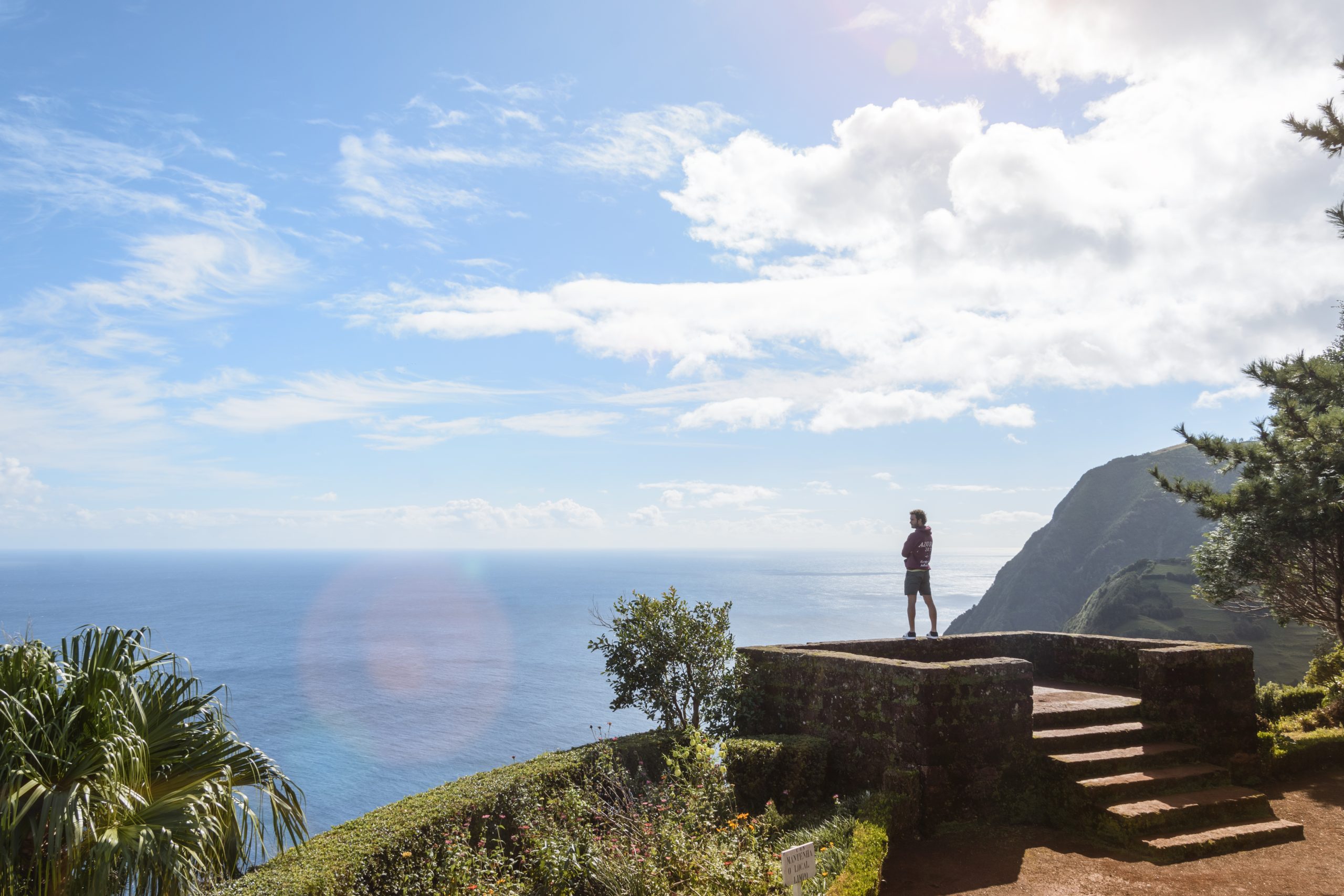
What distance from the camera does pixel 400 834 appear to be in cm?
807

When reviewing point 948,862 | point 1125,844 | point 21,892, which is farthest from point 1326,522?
point 21,892

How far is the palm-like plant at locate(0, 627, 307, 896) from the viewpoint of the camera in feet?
19.1

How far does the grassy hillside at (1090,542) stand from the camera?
115 m

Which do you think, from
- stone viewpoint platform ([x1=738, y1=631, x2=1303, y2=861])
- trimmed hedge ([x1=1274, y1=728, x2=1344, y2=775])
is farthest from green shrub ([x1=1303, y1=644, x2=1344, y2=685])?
stone viewpoint platform ([x1=738, y1=631, x2=1303, y2=861])

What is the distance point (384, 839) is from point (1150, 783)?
8695 mm

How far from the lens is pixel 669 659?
1307 cm

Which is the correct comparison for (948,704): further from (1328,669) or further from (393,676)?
(393,676)

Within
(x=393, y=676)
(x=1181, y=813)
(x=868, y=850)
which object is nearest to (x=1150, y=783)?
(x=1181, y=813)

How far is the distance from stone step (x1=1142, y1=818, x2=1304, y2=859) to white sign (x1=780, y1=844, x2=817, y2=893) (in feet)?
15.0

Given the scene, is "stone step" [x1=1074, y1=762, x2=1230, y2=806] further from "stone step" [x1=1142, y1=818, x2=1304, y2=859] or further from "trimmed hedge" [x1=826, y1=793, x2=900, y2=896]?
"trimmed hedge" [x1=826, y1=793, x2=900, y2=896]

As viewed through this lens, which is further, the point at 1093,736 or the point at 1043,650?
the point at 1043,650

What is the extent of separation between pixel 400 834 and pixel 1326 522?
15.5 metres

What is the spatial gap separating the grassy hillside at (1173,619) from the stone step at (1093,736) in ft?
190

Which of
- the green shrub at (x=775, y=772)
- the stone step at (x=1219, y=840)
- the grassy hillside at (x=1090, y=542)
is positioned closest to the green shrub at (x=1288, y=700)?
the stone step at (x=1219, y=840)
